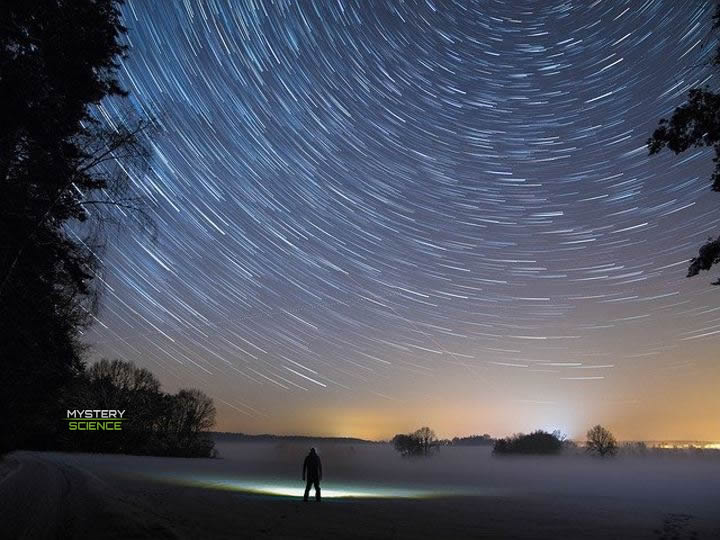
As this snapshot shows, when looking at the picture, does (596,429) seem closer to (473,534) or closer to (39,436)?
(39,436)

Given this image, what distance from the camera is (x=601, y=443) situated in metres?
151

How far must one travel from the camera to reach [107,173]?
9.98 m

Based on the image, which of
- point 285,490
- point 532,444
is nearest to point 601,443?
point 532,444

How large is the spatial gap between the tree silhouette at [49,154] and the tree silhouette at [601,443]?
16131 centimetres

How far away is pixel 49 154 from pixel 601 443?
165 meters

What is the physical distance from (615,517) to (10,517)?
694 inches

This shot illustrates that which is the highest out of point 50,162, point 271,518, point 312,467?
point 50,162

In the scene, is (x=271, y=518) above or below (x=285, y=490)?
below

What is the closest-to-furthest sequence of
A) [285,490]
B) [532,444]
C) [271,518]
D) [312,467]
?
[271,518]
[312,467]
[285,490]
[532,444]

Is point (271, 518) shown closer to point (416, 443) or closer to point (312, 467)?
point (312, 467)

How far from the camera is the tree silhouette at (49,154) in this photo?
30.4ft

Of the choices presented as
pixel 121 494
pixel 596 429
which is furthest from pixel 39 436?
pixel 596 429

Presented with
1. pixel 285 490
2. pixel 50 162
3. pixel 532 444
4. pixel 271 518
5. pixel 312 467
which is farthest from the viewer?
pixel 532 444

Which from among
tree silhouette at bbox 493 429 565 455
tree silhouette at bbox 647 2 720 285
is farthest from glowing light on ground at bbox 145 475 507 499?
tree silhouette at bbox 493 429 565 455
